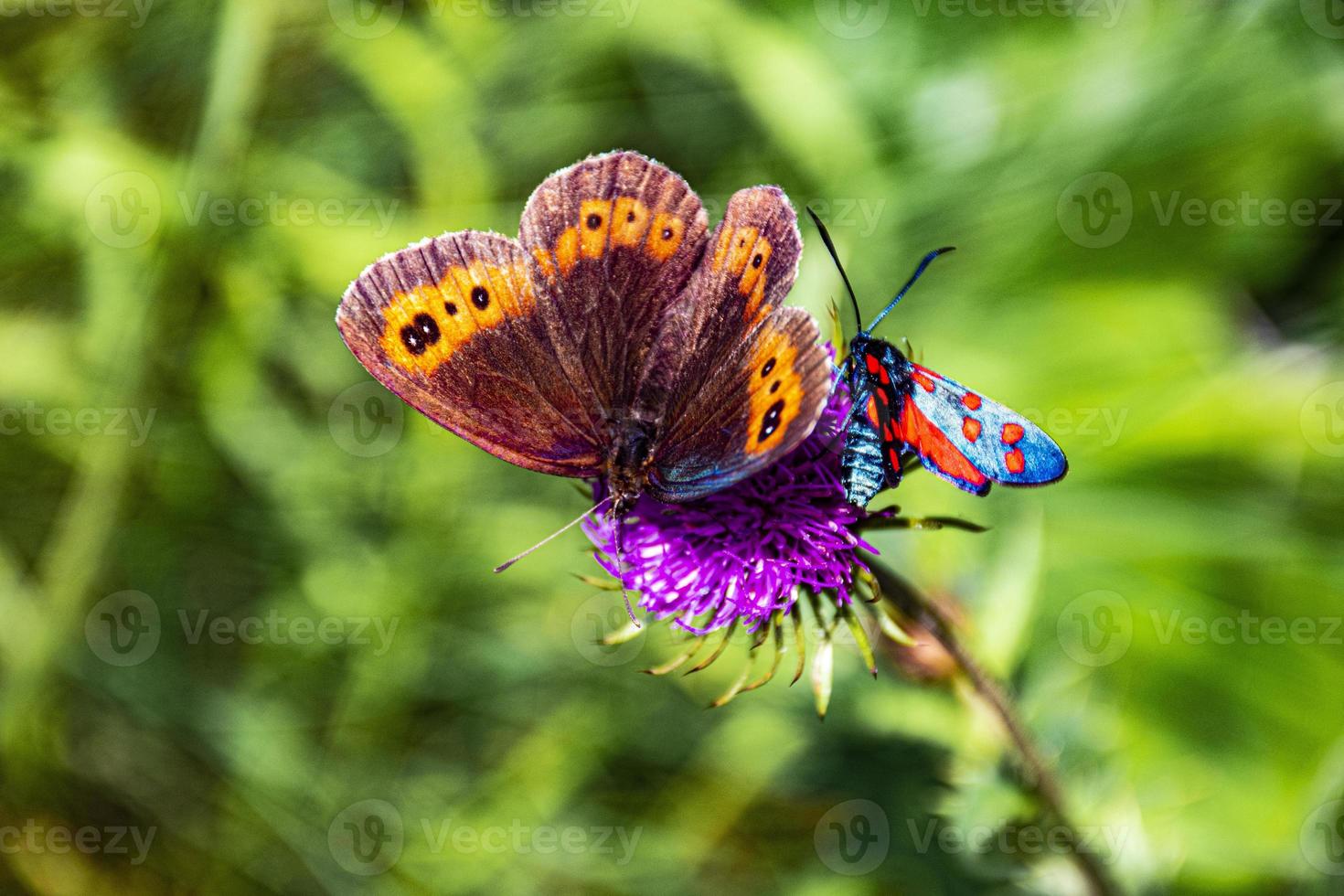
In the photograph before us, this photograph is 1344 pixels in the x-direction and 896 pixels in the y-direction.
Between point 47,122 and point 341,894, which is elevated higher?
point 47,122

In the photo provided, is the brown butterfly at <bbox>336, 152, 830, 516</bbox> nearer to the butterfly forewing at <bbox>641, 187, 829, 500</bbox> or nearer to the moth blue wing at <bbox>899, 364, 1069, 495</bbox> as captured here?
the butterfly forewing at <bbox>641, 187, 829, 500</bbox>

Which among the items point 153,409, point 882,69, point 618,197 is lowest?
point 153,409

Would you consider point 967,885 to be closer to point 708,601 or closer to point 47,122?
point 708,601

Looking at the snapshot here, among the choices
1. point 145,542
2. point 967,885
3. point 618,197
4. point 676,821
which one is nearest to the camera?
point 618,197

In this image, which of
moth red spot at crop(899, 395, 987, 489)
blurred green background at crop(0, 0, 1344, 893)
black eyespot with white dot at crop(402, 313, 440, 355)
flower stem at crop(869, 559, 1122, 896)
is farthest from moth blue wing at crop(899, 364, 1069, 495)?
blurred green background at crop(0, 0, 1344, 893)

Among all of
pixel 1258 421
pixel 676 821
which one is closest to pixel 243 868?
pixel 676 821

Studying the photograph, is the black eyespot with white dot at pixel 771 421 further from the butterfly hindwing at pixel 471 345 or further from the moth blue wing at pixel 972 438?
the butterfly hindwing at pixel 471 345
